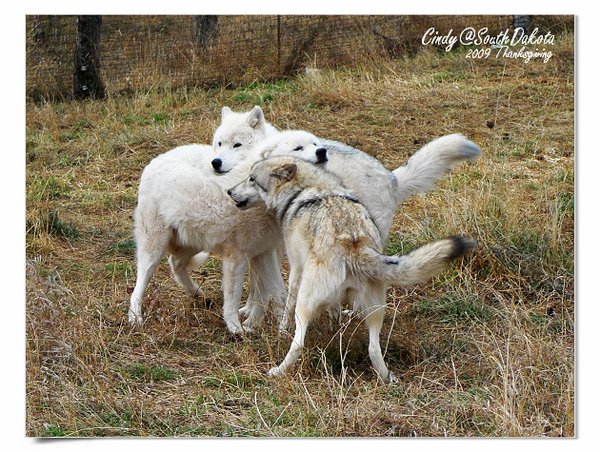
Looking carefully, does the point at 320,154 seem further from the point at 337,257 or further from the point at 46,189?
the point at 46,189

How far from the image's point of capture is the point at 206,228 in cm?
664

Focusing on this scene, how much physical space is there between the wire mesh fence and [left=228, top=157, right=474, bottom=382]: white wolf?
1.58 m

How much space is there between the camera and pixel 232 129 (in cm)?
717

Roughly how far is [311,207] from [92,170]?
12.9 ft

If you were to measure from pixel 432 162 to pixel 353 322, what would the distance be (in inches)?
57.3

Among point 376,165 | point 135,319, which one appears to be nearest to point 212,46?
point 376,165

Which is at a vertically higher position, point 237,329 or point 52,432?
point 237,329

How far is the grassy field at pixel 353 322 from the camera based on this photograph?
5430 mm

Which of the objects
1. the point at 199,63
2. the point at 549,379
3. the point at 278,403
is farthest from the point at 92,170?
the point at 549,379

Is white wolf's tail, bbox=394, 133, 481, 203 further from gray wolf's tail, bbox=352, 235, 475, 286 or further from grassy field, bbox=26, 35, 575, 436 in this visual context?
gray wolf's tail, bbox=352, 235, 475, 286

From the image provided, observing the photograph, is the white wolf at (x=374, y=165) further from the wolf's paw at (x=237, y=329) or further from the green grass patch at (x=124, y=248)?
the green grass patch at (x=124, y=248)

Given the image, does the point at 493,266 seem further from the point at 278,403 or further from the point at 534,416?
the point at 278,403

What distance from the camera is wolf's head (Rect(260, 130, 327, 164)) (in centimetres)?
655

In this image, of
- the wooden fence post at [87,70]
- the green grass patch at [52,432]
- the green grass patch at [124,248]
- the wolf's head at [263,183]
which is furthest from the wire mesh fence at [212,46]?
the green grass patch at [52,432]
